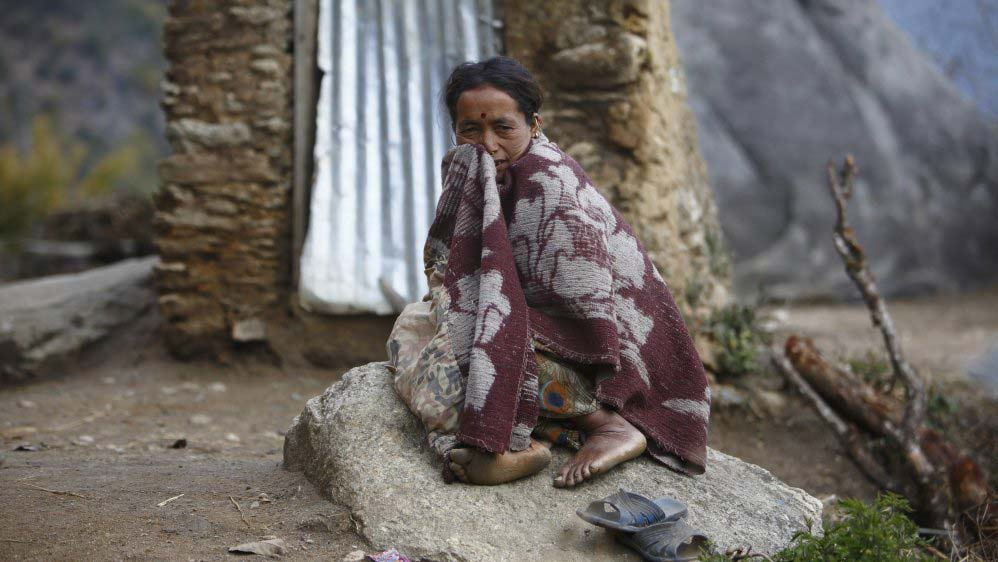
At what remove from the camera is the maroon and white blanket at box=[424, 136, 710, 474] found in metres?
2.19

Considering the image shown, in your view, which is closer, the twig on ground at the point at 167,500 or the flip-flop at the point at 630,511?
the flip-flop at the point at 630,511

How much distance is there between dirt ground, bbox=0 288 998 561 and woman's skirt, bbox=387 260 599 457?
13.6 inches

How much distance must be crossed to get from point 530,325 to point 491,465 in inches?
15.2

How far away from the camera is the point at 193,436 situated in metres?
3.72

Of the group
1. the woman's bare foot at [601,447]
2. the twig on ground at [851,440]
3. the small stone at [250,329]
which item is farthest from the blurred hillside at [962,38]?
the woman's bare foot at [601,447]

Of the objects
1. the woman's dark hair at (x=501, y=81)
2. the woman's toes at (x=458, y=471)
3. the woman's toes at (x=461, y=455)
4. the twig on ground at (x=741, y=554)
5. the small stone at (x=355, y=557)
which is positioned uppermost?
the woman's dark hair at (x=501, y=81)

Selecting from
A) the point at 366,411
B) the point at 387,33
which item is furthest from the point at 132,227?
the point at 366,411

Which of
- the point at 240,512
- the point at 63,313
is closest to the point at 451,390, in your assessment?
the point at 240,512

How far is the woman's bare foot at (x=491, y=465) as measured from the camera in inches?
84.4

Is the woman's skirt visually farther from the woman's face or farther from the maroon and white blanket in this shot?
the woman's face

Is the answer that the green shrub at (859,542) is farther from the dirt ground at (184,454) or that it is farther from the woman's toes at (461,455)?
the dirt ground at (184,454)

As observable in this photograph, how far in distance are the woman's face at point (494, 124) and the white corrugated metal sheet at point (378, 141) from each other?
2017mm

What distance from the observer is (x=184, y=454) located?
10.9 feet

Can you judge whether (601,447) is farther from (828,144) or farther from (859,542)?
(828,144)
